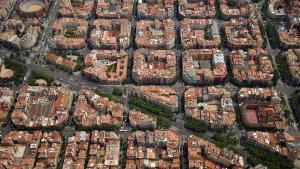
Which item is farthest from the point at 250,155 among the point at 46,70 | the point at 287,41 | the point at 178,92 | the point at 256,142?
the point at 46,70

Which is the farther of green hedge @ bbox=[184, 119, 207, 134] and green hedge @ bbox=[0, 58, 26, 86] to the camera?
green hedge @ bbox=[0, 58, 26, 86]

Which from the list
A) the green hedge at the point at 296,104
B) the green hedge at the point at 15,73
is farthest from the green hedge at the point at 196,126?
the green hedge at the point at 15,73

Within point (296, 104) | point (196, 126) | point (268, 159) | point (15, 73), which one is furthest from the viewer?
point (15, 73)

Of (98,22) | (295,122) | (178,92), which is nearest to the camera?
(295,122)

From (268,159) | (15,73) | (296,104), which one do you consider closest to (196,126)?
(268,159)

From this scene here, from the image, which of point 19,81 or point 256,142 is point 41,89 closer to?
point 19,81

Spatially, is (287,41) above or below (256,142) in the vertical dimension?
above

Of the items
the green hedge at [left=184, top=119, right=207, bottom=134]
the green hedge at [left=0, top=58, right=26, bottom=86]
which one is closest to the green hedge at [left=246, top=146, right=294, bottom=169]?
the green hedge at [left=184, top=119, right=207, bottom=134]

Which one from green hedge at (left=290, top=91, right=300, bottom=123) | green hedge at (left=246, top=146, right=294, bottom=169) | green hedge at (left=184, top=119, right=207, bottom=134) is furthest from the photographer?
green hedge at (left=290, top=91, right=300, bottom=123)

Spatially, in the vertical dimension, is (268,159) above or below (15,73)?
above

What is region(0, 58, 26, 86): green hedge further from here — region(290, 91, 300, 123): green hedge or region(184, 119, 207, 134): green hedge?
region(290, 91, 300, 123): green hedge

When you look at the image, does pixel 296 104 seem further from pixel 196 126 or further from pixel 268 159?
pixel 196 126
